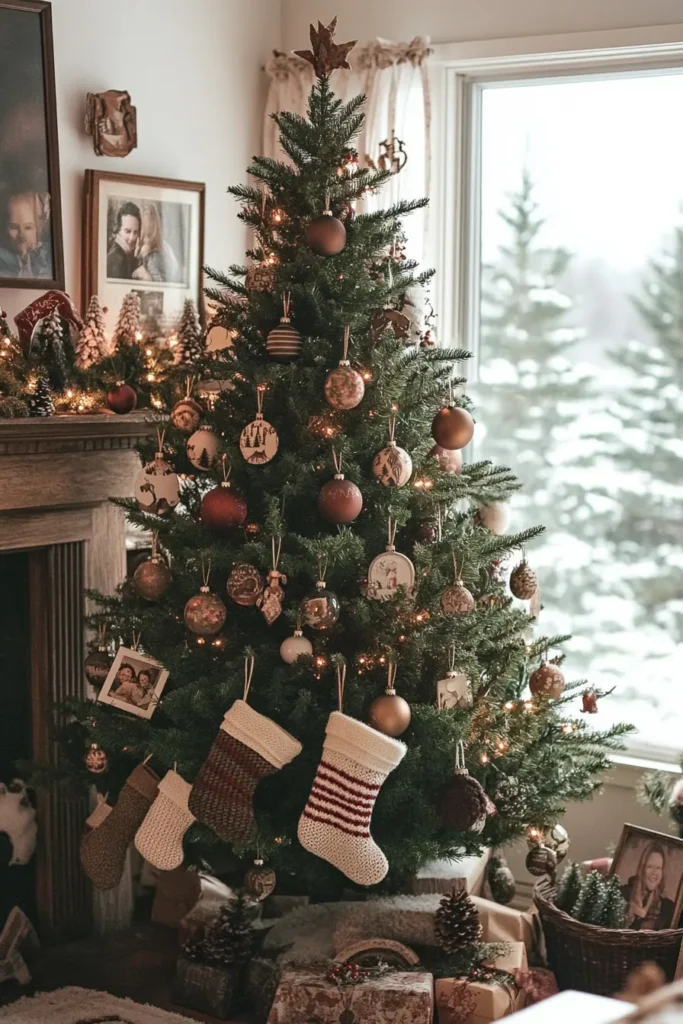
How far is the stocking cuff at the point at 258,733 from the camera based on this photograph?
7.61 feet

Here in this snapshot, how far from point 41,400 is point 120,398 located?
22 centimetres

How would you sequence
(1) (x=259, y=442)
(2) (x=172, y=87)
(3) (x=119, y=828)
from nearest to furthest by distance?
(1) (x=259, y=442), (3) (x=119, y=828), (2) (x=172, y=87)

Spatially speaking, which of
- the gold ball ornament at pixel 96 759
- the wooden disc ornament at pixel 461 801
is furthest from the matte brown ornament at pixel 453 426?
the gold ball ornament at pixel 96 759

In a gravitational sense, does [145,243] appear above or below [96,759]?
above

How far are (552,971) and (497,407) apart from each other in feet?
5.20

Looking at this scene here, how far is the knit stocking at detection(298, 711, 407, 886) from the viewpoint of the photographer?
89.0 inches

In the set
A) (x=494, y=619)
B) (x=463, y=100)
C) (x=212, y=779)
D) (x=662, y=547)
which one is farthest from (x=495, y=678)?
(x=463, y=100)

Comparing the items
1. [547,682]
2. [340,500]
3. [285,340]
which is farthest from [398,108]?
[547,682]

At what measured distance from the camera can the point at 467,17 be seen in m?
3.40

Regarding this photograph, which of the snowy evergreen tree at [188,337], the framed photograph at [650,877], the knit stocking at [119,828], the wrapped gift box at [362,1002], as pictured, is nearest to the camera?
the wrapped gift box at [362,1002]

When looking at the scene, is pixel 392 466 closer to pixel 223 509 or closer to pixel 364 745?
pixel 223 509

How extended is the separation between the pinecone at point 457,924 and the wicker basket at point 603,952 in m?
0.26

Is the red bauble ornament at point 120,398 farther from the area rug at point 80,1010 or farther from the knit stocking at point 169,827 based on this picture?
the area rug at point 80,1010

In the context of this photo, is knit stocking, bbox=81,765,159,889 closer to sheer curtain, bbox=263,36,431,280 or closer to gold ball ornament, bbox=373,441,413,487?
gold ball ornament, bbox=373,441,413,487
